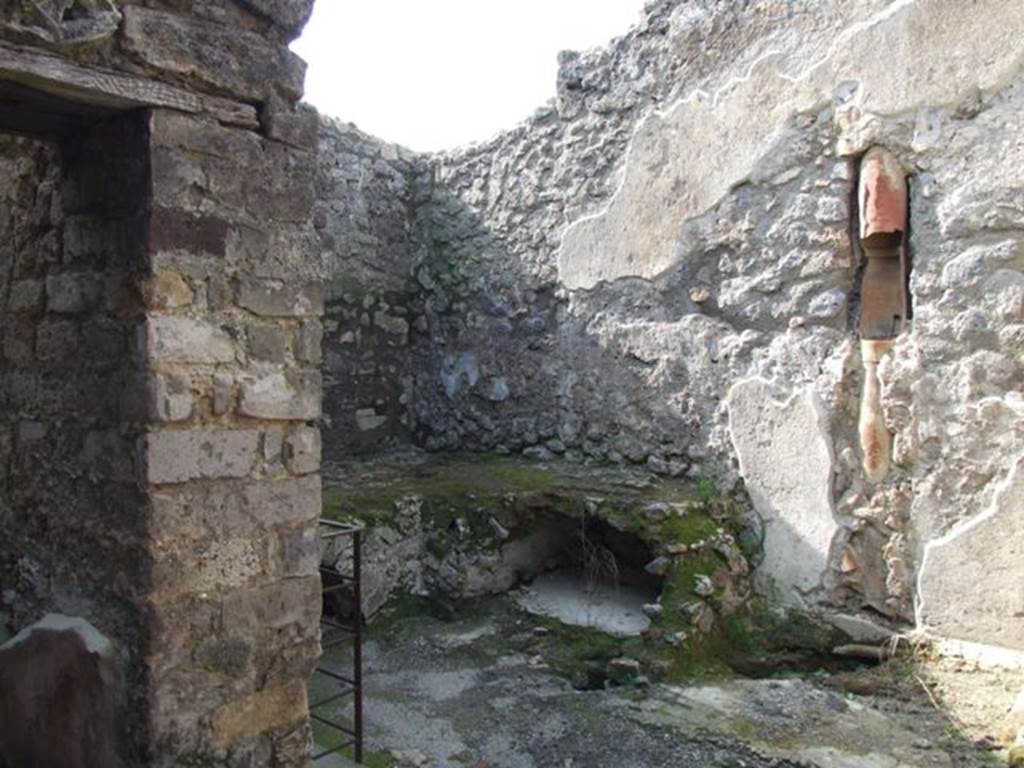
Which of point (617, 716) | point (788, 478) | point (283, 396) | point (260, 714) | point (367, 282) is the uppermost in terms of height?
point (367, 282)

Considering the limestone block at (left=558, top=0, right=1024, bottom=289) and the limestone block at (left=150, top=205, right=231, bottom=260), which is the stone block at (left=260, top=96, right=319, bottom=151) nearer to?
the limestone block at (left=150, top=205, right=231, bottom=260)

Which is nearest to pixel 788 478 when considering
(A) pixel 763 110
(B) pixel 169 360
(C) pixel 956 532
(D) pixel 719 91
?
(C) pixel 956 532

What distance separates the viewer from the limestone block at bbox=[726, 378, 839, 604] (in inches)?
164

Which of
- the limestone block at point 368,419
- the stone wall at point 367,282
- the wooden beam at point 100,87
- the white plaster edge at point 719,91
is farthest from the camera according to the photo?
the limestone block at point 368,419

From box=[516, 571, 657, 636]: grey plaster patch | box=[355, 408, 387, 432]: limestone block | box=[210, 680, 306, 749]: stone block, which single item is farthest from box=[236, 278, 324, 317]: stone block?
box=[355, 408, 387, 432]: limestone block

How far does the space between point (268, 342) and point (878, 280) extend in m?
2.98

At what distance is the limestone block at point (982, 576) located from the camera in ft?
11.8

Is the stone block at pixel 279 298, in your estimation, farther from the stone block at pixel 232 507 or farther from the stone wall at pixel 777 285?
the stone wall at pixel 777 285

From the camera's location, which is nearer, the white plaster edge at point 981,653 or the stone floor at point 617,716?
the stone floor at point 617,716

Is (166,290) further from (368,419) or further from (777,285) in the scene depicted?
(368,419)

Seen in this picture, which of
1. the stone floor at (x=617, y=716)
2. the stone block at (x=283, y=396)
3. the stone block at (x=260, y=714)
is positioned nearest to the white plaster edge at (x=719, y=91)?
the stone floor at (x=617, y=716)

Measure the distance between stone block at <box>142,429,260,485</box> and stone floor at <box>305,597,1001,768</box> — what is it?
1195mm

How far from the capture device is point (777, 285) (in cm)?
443

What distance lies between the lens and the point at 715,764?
3.01 m
